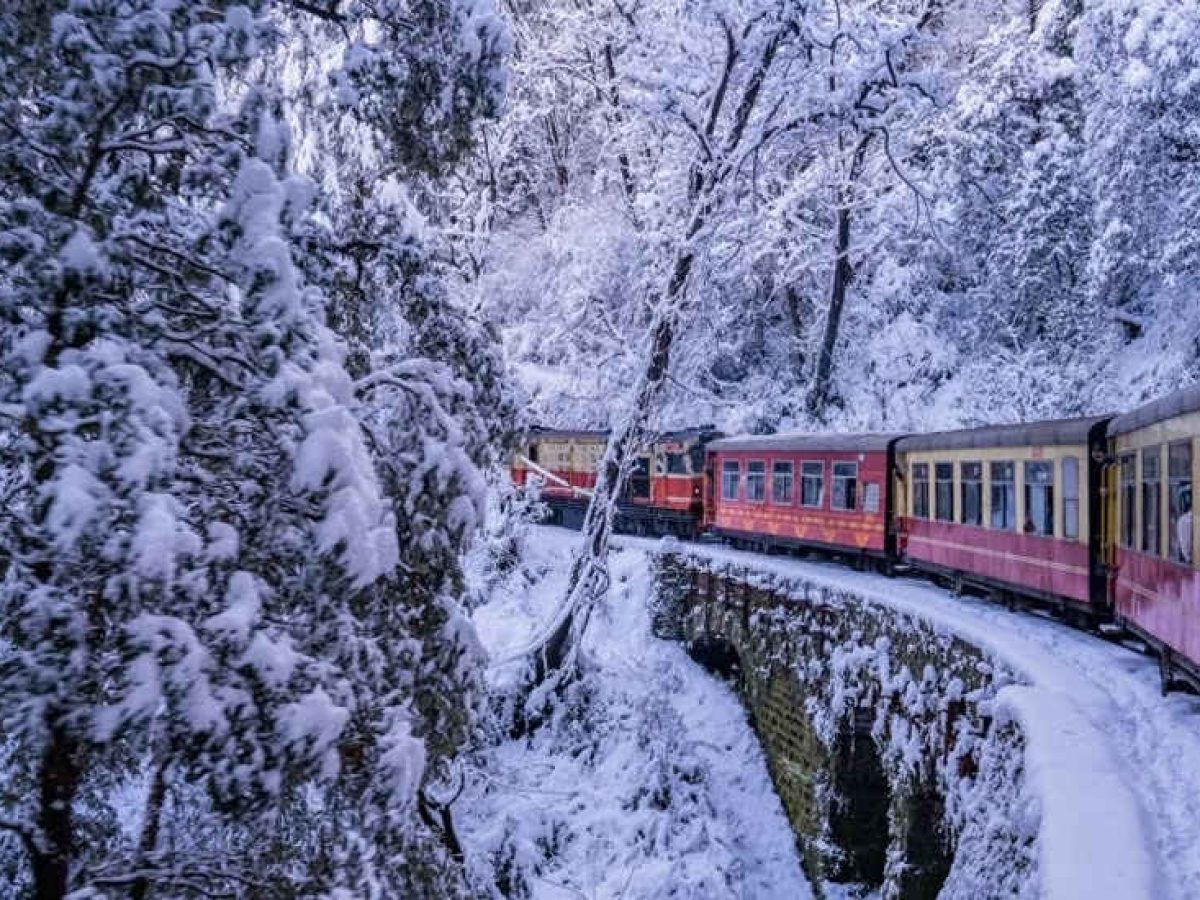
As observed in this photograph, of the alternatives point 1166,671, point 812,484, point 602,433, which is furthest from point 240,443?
point 602,433

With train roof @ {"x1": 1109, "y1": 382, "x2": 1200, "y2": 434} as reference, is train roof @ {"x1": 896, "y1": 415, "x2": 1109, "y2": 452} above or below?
above

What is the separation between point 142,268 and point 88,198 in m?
0.38

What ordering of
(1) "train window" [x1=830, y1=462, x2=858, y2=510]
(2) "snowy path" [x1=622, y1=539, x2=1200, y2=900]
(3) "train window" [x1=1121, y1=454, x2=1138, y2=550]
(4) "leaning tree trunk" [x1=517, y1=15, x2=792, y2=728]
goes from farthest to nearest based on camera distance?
1. (1) "train window" [x1=830, y1=462, x2=858, y2=510]
2. (4) "leaning tree trunk" [x1=517, y1=15, x2=792, y2=728]
3. (3) "train window" [x1=1121, y1=454, x2=1138, y2=550]
4. (2) "snowy path" [x1=622, y1=539, x2=1200, y2=900]

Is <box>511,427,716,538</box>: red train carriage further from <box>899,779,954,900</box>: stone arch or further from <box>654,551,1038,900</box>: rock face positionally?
<box>899,779,954,900</box>: stone arch

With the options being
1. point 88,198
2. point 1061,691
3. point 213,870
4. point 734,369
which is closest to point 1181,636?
point 1061,691

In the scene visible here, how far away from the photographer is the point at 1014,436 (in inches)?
526

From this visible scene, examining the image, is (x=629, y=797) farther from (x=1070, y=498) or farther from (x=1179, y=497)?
(x=1179, y=497)

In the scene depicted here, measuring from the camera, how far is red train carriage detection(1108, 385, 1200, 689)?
7.96m

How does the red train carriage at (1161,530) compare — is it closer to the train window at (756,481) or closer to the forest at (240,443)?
the forest at (240,443)

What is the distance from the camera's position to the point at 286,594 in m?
4.31

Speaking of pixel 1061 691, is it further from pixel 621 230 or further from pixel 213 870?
pixel 621 230

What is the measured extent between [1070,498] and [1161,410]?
3.35 m

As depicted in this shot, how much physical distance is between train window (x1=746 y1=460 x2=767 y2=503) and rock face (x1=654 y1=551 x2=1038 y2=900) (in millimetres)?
1900

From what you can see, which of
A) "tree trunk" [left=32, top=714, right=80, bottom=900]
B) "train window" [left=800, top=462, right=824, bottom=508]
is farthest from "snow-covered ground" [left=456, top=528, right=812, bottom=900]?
"tree trunk" [left=32, top=714, right=80, bottom=900]
